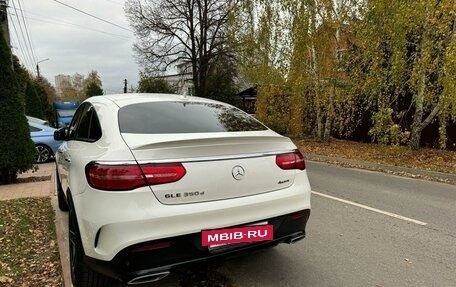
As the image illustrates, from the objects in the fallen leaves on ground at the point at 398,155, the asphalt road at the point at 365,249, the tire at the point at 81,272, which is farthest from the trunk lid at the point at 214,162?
the fallen leaves on ground at the point at 398,155

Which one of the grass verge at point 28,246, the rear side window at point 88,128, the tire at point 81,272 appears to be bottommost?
the grass verge at point 28,246

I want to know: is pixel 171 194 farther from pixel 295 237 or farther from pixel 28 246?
pixel 28 246

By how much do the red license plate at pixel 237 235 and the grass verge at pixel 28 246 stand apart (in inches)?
66.1

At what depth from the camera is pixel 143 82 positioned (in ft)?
134

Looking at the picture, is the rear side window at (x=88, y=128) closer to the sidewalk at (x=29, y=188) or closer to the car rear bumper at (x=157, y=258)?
the car rear bumper at (x=157, y=258)

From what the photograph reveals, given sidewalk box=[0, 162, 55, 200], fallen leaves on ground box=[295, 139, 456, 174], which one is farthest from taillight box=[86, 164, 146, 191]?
fallen leaves on ground box=[295, 139, 456, 174]

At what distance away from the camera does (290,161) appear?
11.1ft

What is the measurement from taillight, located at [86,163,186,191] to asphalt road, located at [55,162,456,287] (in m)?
1.34

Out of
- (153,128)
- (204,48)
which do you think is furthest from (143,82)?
(153,128)

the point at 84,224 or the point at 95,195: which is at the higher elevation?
the point at 95,195

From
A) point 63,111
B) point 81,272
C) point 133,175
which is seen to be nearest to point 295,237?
point 133,175

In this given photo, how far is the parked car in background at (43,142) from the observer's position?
12820mm

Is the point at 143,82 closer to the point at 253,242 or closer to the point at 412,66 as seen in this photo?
the point at 412,66

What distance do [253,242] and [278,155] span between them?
0.78 meters
